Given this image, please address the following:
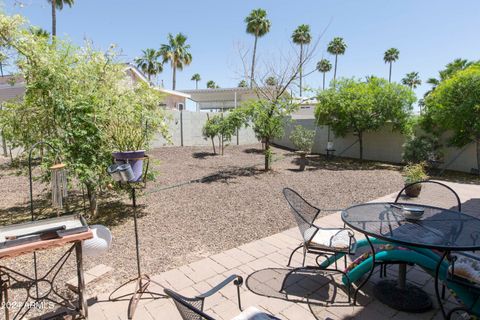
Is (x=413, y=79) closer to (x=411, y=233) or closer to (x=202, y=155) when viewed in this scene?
(x=202, y=155)

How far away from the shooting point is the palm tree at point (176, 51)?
26.6 meters

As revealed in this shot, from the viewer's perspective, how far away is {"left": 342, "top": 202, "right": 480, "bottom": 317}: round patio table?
6.56 feet

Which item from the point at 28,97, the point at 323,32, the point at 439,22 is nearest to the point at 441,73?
the point at 439,22

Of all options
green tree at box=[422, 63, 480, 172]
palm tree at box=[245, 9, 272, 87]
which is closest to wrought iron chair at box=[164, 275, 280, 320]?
green tree at box=[422, 63, 480, 172]

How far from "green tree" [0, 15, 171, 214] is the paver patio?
2.11 m

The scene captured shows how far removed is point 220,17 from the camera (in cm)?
1029

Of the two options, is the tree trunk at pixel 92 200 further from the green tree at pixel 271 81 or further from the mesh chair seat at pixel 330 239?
the green tree at pixel 271 81

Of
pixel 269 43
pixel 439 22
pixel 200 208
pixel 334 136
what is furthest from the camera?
pixel 334 136

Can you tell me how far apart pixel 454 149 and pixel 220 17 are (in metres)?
9.53

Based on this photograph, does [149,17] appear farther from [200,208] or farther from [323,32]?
[200,208]

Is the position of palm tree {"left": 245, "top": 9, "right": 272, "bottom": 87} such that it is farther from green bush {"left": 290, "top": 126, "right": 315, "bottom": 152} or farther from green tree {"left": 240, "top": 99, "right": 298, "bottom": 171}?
green tree {"left": 240, "top": 99, "right": 298, "bottom": 171}

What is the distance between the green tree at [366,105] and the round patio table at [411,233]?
28.5 ft

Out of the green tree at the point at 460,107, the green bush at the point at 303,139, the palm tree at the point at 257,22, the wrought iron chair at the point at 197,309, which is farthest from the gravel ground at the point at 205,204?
the palm tree at the point at 257,22

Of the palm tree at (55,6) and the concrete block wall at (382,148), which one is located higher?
the palm tree at (55,6)
